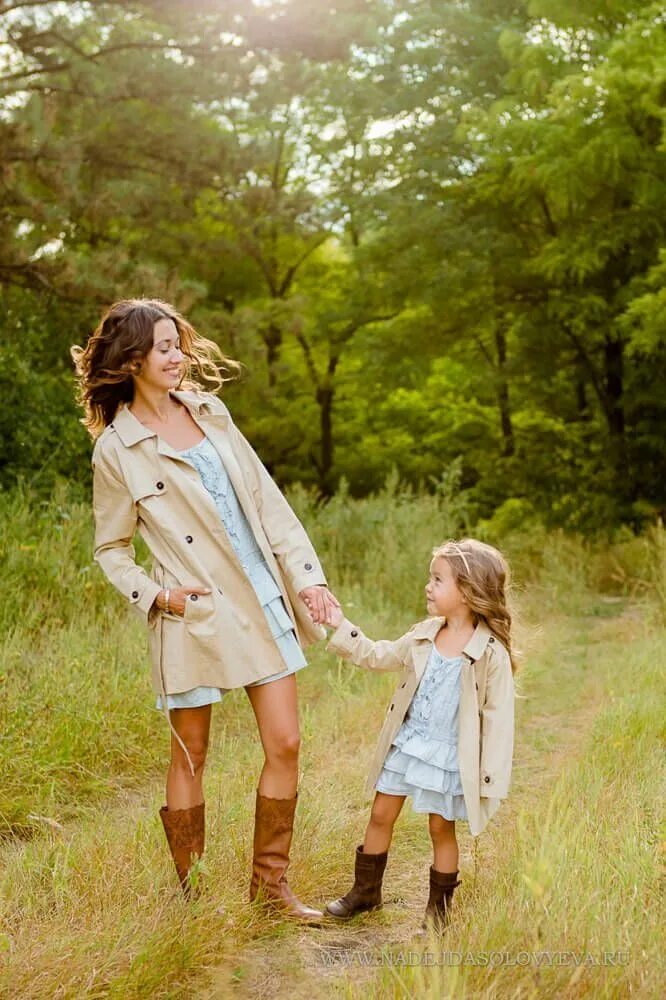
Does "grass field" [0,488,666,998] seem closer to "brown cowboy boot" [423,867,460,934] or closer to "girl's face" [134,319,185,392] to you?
"brown cowboy boot" [423,867,460,934]

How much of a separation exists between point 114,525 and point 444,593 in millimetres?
1065

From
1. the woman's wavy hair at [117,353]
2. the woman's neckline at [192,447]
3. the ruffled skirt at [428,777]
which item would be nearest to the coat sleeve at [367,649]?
the ruffled skirt at [428,777]

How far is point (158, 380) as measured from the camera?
367 cm

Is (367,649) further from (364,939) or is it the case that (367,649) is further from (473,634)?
(364,939)

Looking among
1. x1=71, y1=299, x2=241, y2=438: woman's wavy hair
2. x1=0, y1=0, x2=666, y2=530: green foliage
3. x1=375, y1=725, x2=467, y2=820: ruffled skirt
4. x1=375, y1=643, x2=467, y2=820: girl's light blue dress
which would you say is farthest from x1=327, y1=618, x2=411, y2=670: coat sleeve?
x1=0, y1=0, x2=666, y2=530: green foliage

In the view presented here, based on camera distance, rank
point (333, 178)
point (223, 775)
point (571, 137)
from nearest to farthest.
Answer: point (223, 775), point (571, 137), point (333, 178)

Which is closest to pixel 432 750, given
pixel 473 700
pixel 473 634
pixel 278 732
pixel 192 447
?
pixel 473 700

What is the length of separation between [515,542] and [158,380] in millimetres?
9966

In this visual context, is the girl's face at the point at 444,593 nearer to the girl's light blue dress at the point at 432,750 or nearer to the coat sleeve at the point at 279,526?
→ the girl's light blue dress at the point at 432,750

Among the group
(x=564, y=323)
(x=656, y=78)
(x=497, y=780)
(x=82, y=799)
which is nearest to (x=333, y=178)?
(x=564, y=323)

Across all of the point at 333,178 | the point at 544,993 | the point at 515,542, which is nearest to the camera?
the point at 544,993

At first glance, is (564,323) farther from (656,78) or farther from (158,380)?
(158,380)

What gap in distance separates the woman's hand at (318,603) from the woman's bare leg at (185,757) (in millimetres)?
452

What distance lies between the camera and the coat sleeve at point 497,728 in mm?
3500
